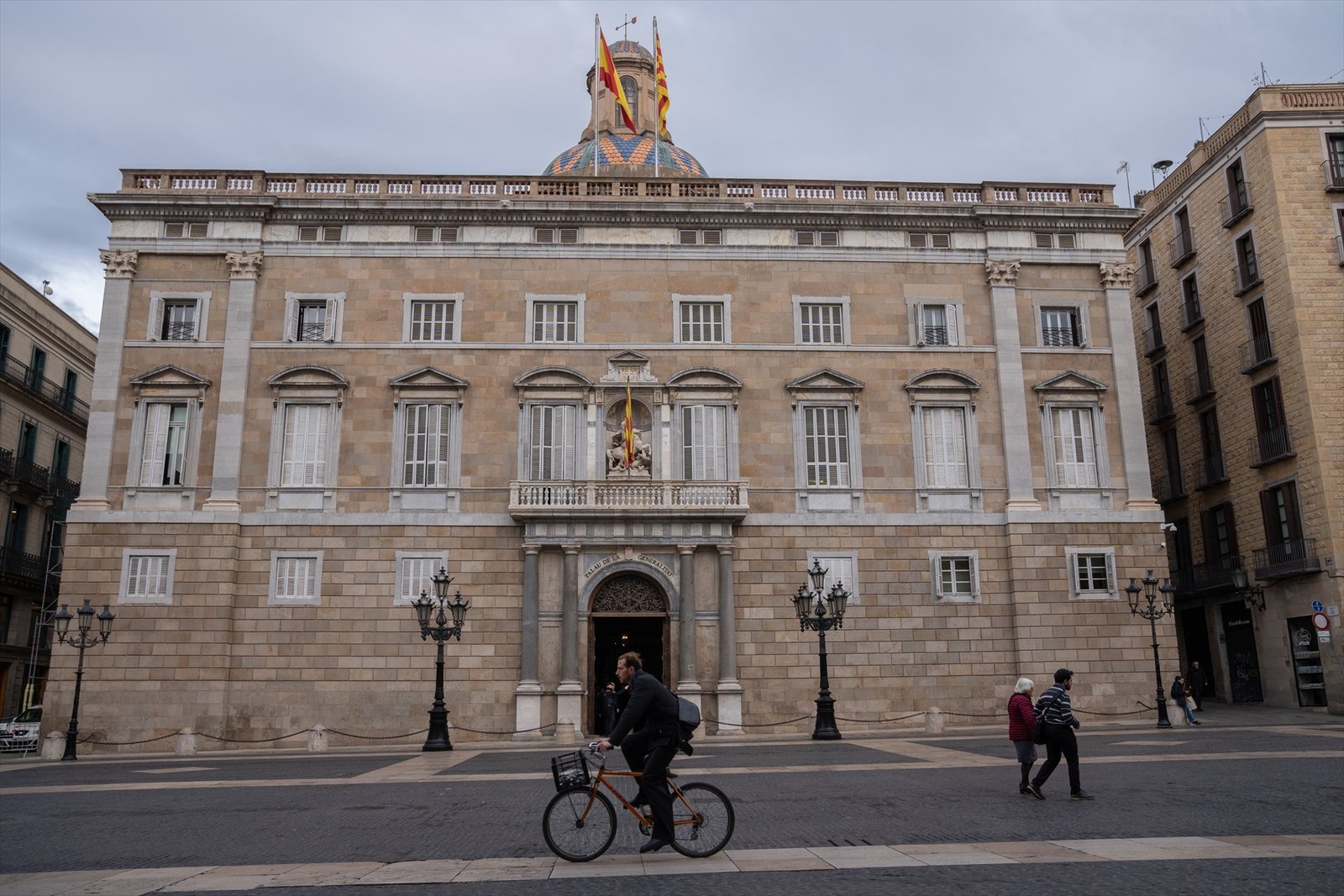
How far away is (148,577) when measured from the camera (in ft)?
100.0

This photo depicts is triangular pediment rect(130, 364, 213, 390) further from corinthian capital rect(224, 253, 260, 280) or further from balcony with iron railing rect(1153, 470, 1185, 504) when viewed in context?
balcony with iron railing rect(1153, 470, 1185, 504)

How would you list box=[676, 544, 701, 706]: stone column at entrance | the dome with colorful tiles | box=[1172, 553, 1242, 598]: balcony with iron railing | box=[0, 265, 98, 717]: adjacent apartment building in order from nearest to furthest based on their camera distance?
box=[676, 544, 701, 706]: stone column at entrance → box=[1172, 553, 1242, 598]: balcony with iron railing → box=[0, 265, 98, 717]: adjacent apartment building → the dome with colorful tiles

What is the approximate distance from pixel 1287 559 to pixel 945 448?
12.1 metres

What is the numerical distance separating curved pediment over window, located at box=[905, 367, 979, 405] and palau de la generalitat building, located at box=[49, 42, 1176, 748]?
93mm

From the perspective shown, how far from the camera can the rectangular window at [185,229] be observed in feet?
108

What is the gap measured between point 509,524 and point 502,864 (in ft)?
71.6

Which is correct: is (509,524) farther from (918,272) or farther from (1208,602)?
(1208,602)

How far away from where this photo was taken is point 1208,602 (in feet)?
131

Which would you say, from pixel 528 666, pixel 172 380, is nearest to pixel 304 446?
pixel 172 380

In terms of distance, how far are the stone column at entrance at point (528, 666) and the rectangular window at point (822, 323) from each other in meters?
10.7

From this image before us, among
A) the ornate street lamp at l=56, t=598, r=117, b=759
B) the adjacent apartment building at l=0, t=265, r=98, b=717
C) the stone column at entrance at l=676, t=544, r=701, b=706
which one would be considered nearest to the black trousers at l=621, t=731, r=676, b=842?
the stone column at entrance at l=676, t=544, r=701, b=706

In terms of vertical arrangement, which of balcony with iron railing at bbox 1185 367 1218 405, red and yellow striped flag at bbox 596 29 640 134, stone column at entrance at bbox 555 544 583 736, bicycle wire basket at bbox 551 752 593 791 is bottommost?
bicycle wire basket at bbox 551 752 593 791

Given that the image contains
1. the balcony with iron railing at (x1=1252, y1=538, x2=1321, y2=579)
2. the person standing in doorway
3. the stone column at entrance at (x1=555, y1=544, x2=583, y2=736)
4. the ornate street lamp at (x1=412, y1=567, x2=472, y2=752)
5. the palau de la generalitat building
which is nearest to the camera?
the ornate street lamp at (x1=412, y1=567, x2=472, y2=752)

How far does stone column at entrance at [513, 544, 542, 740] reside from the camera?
29.8 meters
